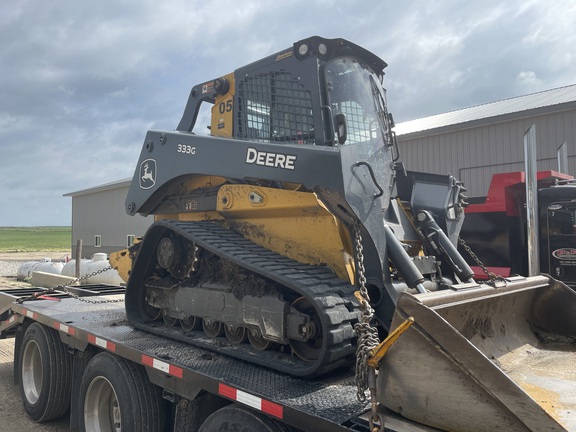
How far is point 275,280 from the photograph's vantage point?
3.25m

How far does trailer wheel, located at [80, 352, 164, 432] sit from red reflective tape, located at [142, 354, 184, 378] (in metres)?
0.33

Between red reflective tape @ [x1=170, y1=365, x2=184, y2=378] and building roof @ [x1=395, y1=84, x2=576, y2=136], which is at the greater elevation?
building roof @ [x1=395, y1=84, x2=576, y2=136]

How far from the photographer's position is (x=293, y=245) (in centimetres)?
376

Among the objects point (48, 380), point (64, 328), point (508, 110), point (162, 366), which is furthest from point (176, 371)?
point (508, 110)

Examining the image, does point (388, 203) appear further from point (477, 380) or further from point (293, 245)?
point (477, 380)

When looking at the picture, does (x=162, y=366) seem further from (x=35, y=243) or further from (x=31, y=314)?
(x=35, y=243)

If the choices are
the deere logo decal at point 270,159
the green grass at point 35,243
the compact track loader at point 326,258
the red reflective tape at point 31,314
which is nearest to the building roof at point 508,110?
the compact track loader at point 326,258

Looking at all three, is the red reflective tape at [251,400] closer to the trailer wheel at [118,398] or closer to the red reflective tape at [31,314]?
the trailer wheel at [118,398]

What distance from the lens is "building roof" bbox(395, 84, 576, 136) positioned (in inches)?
542

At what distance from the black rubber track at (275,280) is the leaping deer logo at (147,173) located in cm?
64

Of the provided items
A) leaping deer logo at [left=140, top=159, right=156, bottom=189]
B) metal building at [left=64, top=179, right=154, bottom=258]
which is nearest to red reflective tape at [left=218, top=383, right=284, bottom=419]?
leaping deer logo at [left=140, top=159, right=156, bottom=189]

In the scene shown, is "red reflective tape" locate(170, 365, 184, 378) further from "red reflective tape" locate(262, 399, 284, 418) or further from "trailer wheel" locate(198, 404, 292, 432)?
"red reflective tape" locate(262, 399, 284, 418)

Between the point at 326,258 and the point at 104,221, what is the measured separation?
31774mm

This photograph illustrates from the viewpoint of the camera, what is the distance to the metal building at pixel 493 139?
13.6m
